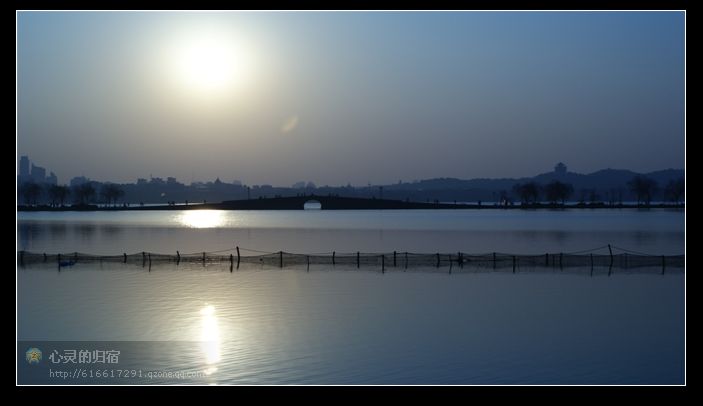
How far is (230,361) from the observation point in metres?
20.9

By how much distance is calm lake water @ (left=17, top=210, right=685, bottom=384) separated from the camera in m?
20.1

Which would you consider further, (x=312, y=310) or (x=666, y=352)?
(x=312, y=310)

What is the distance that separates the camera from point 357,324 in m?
27.0

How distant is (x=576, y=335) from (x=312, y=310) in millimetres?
10978

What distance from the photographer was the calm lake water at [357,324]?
20.1 meters

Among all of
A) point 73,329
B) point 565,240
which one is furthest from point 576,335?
point 565,240
